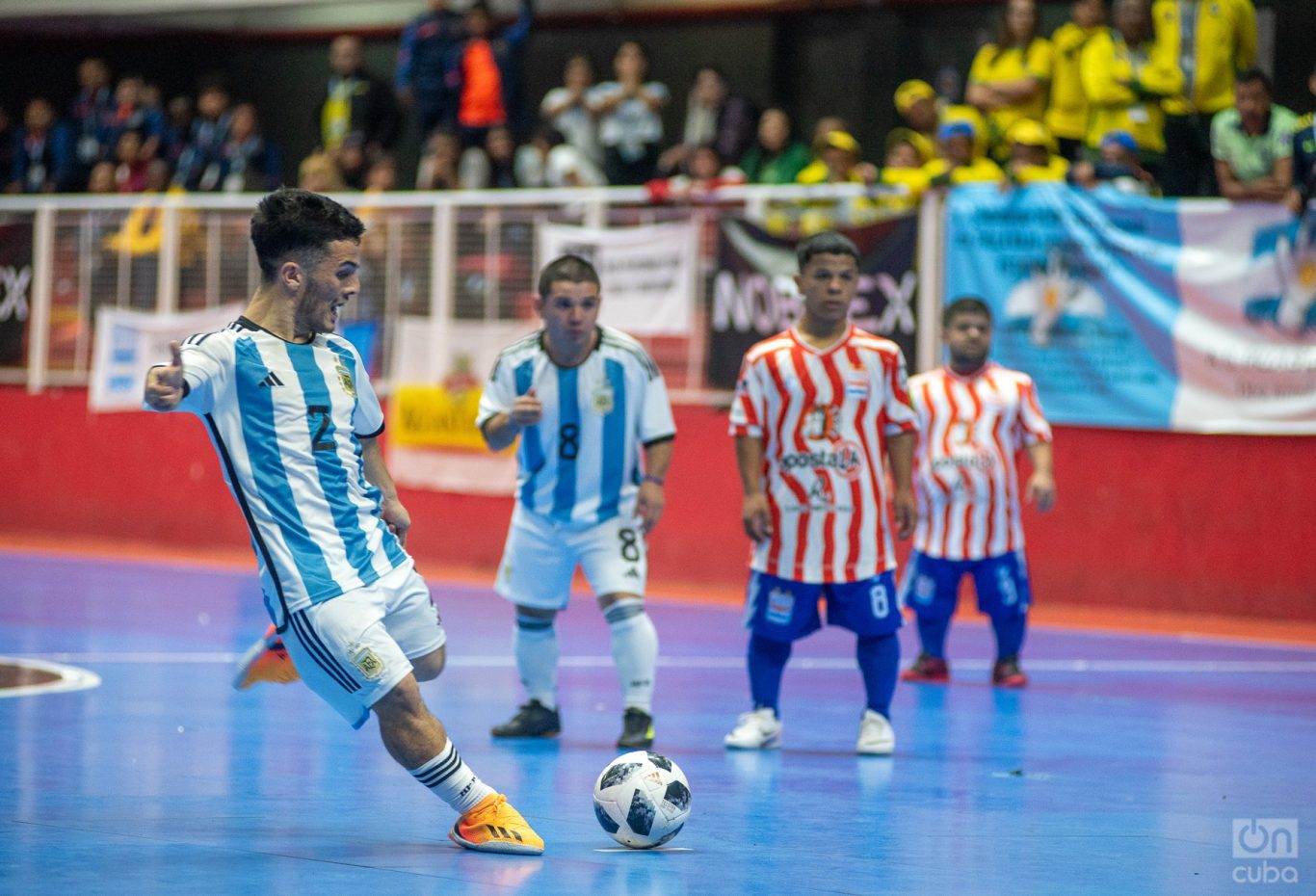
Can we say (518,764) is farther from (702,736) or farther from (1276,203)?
(1276,203)

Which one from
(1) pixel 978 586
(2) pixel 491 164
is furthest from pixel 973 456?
(2) pixel 491 164

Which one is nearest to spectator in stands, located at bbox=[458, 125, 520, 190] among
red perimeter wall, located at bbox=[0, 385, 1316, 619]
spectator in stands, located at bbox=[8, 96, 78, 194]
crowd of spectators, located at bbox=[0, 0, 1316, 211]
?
crowd of spectators, located at bbox=[0, 0, 1316, 211]

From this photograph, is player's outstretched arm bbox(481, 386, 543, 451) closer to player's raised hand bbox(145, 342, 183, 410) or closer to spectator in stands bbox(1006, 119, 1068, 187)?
player's raised hand bbox(145, 342, 183, 410)

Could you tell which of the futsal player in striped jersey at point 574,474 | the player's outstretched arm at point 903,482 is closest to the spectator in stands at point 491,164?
the futsal player in striped jersey at point 574,474

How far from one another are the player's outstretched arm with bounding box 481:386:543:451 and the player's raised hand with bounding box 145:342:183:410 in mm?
2300

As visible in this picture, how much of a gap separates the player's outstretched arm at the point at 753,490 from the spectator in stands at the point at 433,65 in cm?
1115

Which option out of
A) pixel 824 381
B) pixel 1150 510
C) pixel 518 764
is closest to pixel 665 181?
pixel 1150 510

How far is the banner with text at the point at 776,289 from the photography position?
1459cm

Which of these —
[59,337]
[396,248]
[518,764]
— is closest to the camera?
[518,764]

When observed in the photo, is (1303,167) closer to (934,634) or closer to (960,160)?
(960,160)

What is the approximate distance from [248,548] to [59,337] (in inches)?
121

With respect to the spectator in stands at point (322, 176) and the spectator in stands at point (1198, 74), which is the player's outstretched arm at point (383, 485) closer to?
the spectator in stands at point (1198, 74)

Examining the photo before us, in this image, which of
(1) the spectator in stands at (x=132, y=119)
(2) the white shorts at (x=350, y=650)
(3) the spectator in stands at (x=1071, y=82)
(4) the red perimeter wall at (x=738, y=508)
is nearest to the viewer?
(2) the white shorts at (x=350, y=650)

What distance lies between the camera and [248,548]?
1812 cm
